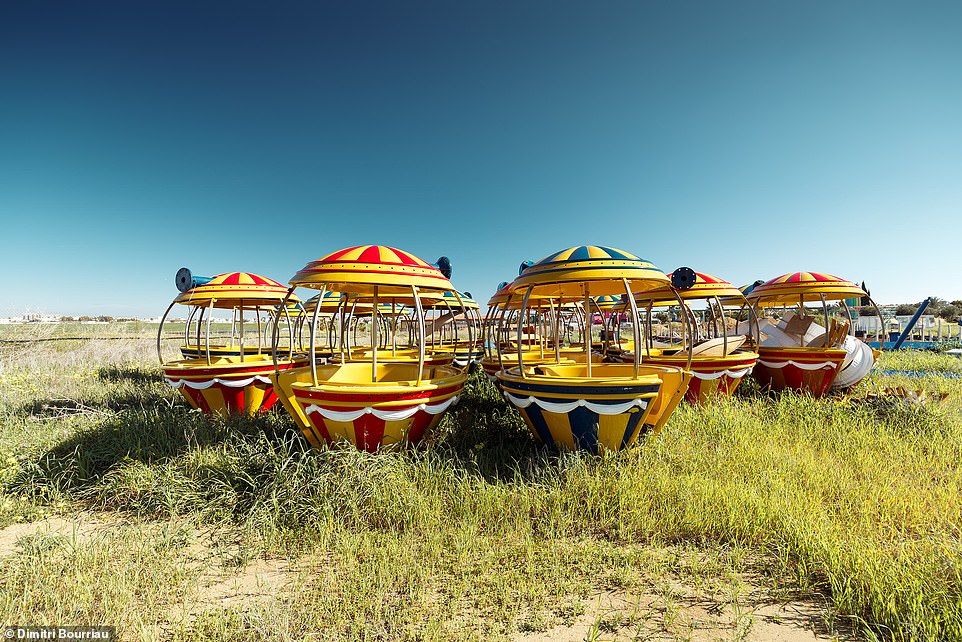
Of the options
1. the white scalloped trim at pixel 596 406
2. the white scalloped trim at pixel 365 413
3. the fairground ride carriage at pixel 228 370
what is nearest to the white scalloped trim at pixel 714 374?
the white scalloped trim at pixel 596 406

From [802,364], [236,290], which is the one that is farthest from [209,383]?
[802,364]

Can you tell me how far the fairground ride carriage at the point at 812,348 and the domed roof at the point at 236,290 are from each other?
937cm

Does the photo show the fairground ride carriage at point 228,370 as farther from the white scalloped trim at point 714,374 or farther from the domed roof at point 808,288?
the domed roof at point 808,288

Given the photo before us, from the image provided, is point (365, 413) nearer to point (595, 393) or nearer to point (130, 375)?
point (595, 393)

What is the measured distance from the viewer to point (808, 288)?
26.2ft

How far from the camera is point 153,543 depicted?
3.41 meters

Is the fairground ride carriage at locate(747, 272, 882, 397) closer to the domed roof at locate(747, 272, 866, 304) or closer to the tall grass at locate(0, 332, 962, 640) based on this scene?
the domed roof at locate(747, 272, 866, 304)

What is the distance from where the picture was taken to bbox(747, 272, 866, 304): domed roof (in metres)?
7.84

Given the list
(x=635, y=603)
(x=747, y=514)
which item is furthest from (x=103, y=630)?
(x=747, y=514)

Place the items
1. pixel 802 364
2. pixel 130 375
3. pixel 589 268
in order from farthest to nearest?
pixel 130 375
pixel 802 364
pixel 589 268

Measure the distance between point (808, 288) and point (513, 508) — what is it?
301 inches

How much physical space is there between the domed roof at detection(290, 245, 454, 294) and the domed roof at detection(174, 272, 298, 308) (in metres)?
2.59

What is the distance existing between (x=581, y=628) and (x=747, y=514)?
2.00m

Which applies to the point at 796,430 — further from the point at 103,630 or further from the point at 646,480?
the point at 103,630
